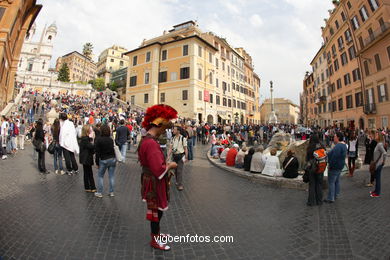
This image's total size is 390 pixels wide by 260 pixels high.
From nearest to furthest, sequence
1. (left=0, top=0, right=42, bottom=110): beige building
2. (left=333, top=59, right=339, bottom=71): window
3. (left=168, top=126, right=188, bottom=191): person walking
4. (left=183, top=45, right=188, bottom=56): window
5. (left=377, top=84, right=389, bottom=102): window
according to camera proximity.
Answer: (left=168, top=126, right=188, bottom=191): person walking
(left=0, top=0, right=42, bottom=110): beige building
(left=377, top=84, right=389, bottom=102): window
(left=333, top=59, right=339, bottom=71): window
(left=183, top=45, right=188, bottom=56): window

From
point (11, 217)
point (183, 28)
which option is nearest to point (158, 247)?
point (11, 217)

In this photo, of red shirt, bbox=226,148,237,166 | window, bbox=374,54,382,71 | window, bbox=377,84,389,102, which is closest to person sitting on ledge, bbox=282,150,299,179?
red shirt, bbox=226,148,237,166

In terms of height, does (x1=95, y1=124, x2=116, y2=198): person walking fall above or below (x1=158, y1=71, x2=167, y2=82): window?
below

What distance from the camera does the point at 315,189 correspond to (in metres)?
4.94

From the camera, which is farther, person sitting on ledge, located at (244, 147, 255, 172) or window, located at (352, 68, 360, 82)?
window, located at (352, 68, 360, 82)

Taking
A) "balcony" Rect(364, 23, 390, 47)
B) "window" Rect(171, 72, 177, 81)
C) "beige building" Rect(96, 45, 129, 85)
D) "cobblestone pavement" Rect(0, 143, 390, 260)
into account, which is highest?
"beige building" Rect(96, 45, 129, 85)

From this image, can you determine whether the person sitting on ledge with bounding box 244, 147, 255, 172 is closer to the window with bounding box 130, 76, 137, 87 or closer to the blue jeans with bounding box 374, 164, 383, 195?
the blue jeans with bounding box 374, 164, 383, 195

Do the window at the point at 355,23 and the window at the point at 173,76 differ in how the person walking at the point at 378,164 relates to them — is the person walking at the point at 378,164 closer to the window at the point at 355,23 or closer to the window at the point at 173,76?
the window at the point at 355,23

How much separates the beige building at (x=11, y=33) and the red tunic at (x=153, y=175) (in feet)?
80.7

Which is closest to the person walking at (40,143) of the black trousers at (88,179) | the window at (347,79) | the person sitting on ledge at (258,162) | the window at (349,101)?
the black trousers at (88,179)

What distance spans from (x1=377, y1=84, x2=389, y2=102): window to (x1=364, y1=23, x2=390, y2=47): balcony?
5.26 m

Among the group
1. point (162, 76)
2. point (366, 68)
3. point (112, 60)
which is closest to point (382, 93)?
point (366, 68)

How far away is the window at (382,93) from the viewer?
70.3ft

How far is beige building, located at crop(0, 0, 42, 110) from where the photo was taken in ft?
63.6
